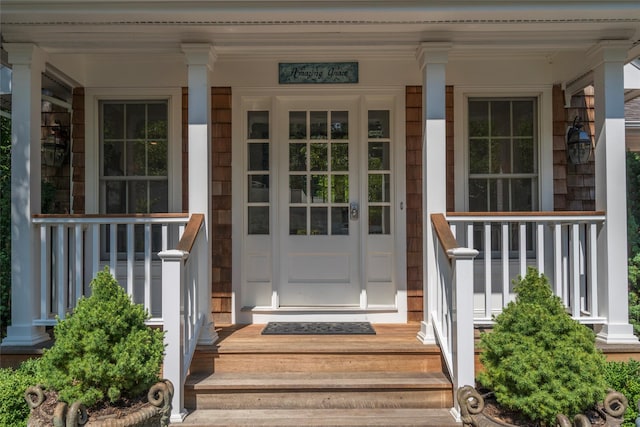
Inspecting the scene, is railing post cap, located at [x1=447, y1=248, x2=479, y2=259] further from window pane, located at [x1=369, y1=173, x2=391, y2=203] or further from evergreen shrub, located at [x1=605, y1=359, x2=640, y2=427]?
window pane, located at [x1=369, y1=173, x2=391, y2=203]

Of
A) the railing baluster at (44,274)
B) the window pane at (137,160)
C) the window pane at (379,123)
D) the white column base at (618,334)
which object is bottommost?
the white column base at (618,334)

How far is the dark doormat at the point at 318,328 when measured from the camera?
4520 mm

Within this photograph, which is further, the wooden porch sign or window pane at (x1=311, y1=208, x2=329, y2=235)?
window pane at (x1=311, y1=208, x2=329, y2=235)

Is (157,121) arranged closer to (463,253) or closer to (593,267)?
(463,253)

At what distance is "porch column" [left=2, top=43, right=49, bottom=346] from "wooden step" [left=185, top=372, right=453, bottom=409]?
4.86ft

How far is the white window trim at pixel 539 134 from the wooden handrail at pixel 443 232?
108 centimetres

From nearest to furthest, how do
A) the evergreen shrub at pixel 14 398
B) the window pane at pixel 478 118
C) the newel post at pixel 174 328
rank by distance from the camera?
the evergreen shrub at pixel 14 398
the newel post at pixel 174 328
the window pane at pixel 478 118

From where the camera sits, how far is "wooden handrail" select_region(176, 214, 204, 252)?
12.3 feet

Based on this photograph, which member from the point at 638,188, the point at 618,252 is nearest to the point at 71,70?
the point at 618,252

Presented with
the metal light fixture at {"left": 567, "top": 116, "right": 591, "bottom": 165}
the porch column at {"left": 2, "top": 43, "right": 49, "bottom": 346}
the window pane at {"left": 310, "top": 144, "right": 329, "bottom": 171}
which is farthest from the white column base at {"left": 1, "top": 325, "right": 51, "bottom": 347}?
the metal light fixture at {"left": 567, "top": 116, "right": 591, "bottom": 165}

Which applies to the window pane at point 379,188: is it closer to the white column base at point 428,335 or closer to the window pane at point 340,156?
the window pane at point 340,156

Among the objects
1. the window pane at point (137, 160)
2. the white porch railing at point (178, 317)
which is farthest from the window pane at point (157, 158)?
the white porch railing at point (178, 317)

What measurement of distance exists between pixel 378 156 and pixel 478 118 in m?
1.03

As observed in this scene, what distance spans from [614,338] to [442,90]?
2.28 meters
